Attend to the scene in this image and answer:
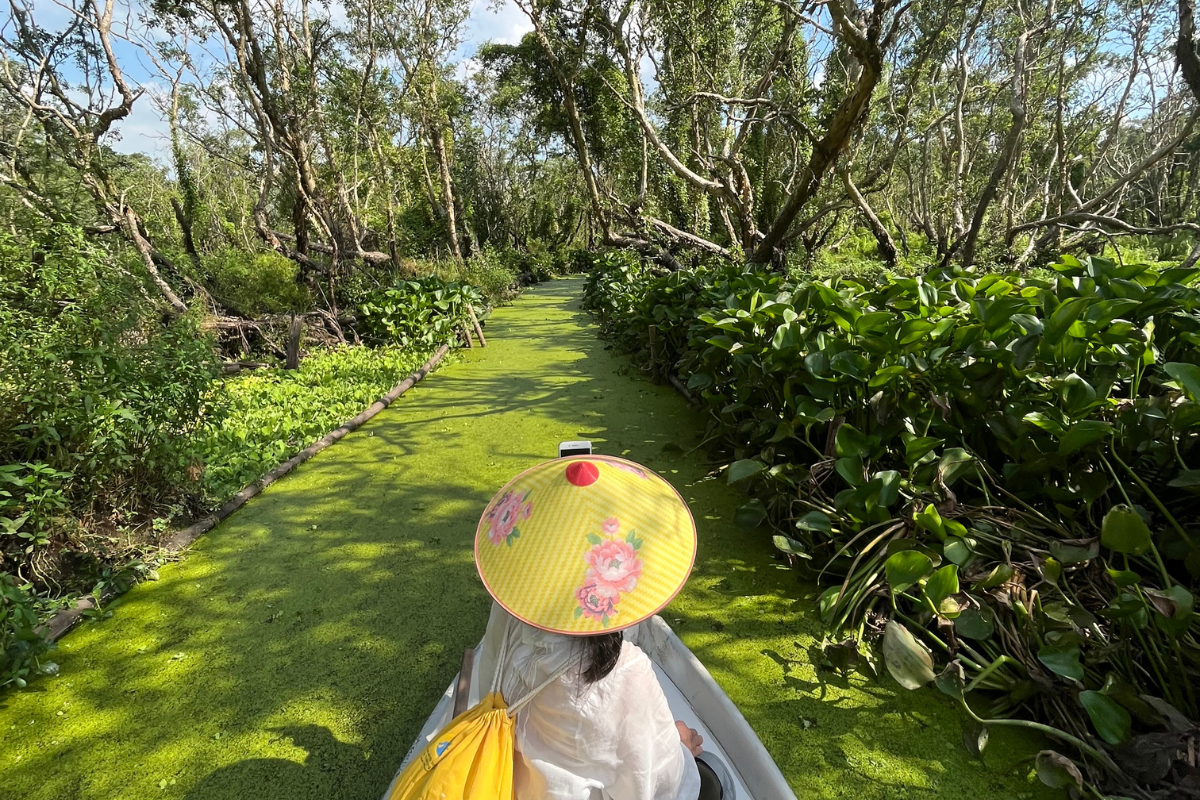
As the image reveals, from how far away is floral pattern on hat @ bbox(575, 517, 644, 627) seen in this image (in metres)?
0.92

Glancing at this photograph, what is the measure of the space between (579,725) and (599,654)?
0.15 m

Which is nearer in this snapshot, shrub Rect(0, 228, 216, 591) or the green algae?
the green algae

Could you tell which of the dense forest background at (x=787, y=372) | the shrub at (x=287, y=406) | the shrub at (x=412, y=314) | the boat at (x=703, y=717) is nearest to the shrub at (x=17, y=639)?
the dense forest background at (x=787, y=372)

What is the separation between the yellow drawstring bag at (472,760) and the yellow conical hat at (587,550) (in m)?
0.16

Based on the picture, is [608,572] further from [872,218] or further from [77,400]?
[872,218]

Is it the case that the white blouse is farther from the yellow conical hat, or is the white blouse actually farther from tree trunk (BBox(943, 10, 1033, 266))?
tree trunk (BBox(943, 10, 1033, 266))

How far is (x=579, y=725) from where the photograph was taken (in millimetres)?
1021

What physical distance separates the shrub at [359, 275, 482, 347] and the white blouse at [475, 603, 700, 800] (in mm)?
6559

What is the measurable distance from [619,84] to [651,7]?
8.88ft

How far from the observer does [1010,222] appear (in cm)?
1052

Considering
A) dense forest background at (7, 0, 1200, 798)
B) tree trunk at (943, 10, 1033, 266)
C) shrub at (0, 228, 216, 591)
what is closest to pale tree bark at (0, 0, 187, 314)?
dense forest background at (7, 0, 1200, 798)

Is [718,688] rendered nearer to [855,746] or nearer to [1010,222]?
[855,746]

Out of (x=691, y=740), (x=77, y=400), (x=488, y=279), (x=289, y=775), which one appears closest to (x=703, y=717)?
(x=691, y=740)

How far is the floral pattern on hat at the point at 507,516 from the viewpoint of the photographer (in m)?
1.02
